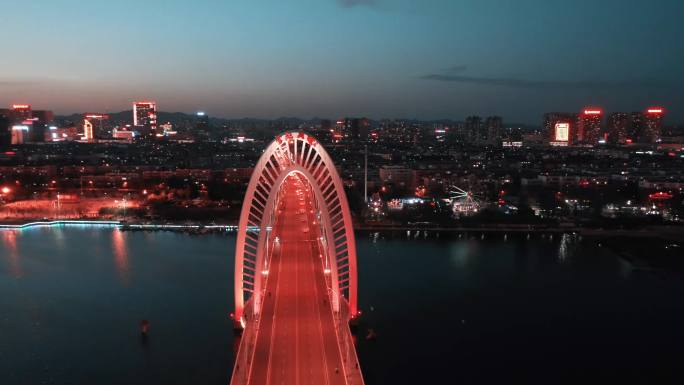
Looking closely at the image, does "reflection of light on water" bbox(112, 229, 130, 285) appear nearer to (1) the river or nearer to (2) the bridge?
(1) the river

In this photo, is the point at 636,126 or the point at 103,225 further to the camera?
the point at 636,126

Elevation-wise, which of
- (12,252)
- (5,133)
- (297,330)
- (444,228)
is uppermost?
(5,133)

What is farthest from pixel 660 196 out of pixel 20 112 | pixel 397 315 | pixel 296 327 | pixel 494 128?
pixel 20 112

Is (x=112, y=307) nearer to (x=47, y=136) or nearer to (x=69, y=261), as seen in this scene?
(x=69, y=261)

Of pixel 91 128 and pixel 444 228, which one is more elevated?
pixel 91 128

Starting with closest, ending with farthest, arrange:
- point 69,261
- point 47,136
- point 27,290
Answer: point 27,290 → point 69,261 → point 47,136

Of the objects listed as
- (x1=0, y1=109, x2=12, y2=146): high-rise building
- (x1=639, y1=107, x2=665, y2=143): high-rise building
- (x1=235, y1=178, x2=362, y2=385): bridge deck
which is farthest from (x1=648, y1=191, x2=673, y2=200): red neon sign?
(x1=0, y1=109, x2=12, y2=146): high-rise building

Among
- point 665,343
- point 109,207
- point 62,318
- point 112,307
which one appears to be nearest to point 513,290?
point 665,343

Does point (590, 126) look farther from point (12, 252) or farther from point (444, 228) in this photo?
point (12, 252)
